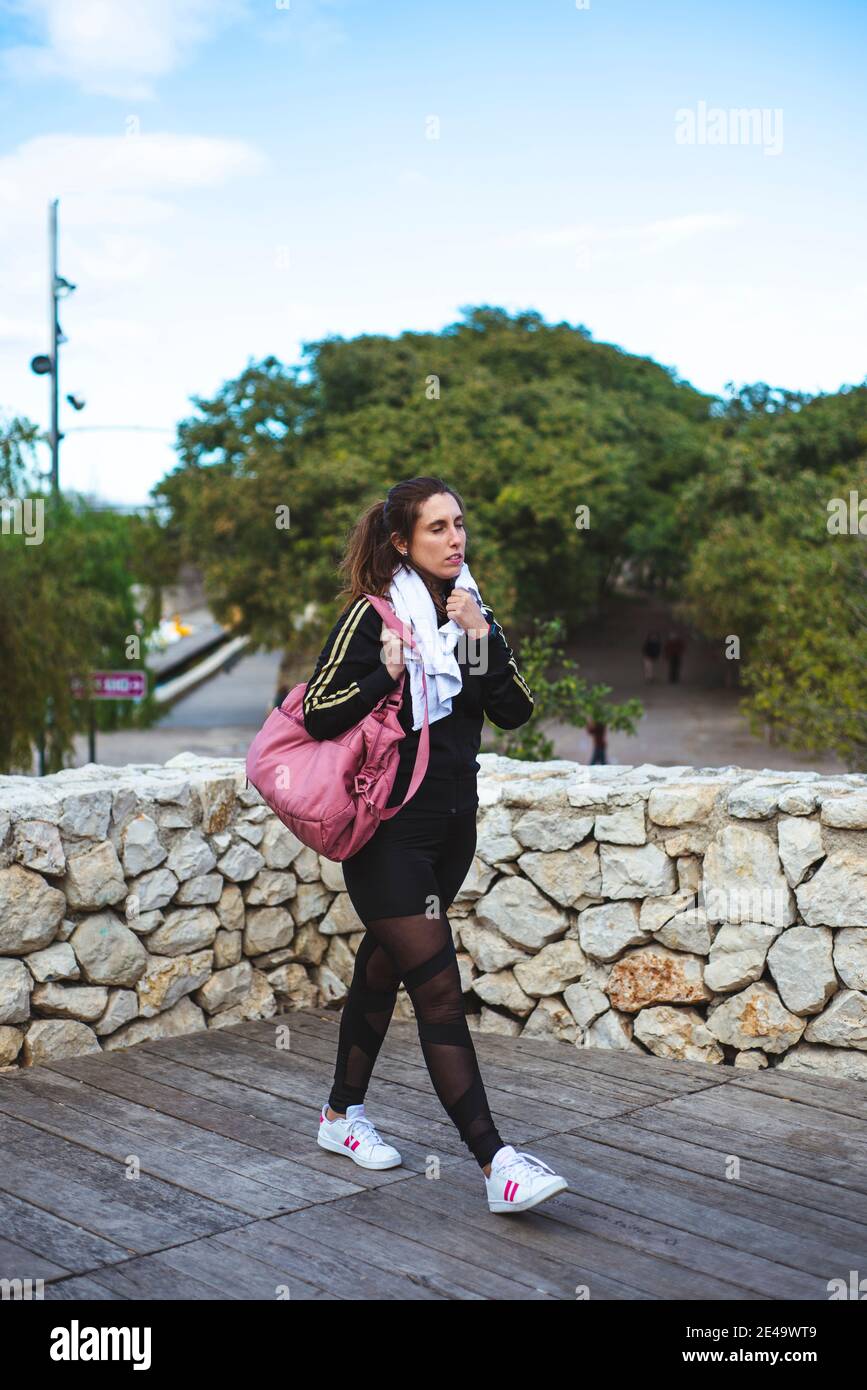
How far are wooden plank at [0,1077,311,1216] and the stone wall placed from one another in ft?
1.12

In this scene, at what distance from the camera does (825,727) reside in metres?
13.7

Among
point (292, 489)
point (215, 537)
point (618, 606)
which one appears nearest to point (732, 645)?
point (292, 489)

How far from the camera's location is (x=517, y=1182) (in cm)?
306

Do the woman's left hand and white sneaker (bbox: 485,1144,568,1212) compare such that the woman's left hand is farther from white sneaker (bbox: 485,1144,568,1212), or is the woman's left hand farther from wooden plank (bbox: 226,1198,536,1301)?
wooden plank (bbox: 226,1198,536,1301)

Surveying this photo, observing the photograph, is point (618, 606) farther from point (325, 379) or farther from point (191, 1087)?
point (191, 1087)

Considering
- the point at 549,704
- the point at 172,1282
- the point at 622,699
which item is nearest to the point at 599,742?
the point at 549,704

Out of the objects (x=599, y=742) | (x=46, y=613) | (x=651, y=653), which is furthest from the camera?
(x=651, y=653)

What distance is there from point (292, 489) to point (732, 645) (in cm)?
1900

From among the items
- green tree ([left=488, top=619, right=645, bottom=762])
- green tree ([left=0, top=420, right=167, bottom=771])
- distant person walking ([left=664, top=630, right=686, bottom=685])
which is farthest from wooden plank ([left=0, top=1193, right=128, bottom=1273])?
distant person walking ([left=664, top=630, right=686, bottom=685])

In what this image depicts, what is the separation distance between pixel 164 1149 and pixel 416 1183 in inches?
26.1

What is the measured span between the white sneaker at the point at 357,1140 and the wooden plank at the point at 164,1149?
0.13 m

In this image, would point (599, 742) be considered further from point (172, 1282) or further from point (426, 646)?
point (172, 1282)

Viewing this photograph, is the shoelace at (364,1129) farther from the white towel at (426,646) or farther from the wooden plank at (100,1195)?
the white towel at (426,646)

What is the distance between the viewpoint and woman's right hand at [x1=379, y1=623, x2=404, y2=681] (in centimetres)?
319
